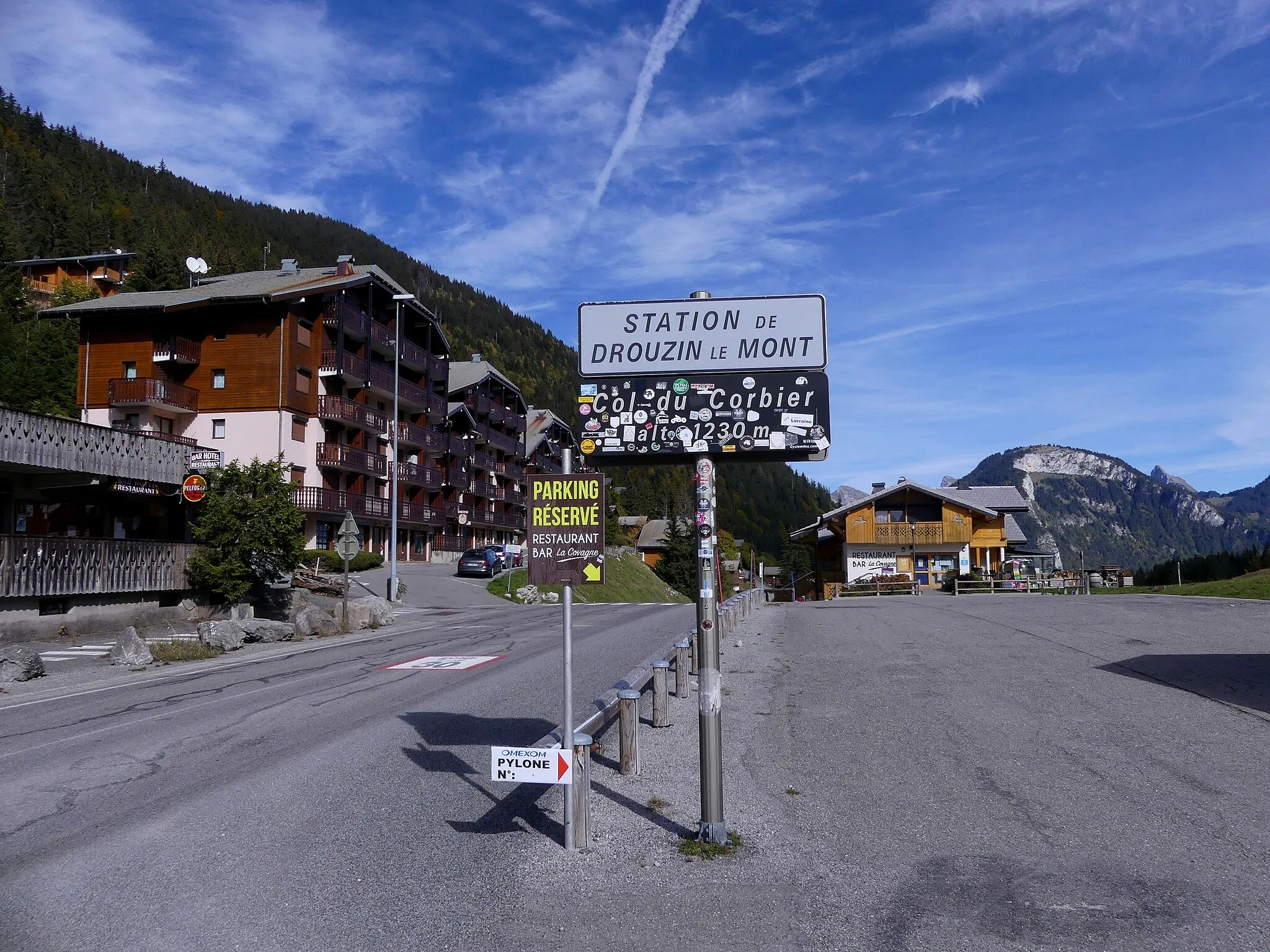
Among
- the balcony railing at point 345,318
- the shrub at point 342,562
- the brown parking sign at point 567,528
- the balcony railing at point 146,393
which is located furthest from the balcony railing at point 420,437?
the brown parking sign at point 567,528

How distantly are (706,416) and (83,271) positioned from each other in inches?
4374

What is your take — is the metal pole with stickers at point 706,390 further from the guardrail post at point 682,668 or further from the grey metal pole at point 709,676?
the guardrail post at point 682,668

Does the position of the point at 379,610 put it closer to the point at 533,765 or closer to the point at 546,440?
the point at 533,765

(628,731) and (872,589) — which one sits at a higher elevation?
(628,731)

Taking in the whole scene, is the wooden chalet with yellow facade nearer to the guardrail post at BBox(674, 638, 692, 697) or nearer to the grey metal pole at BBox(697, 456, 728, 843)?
the guardrail post at BBox(674, 638, 692, 697)

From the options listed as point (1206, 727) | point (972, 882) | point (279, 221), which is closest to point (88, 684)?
point (972, 882)

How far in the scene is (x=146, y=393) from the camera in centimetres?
4322

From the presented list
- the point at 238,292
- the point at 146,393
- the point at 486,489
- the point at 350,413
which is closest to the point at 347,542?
the point at 146,393

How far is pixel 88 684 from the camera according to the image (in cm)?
1524

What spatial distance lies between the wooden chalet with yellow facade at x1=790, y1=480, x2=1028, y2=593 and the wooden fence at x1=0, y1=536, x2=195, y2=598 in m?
39.0

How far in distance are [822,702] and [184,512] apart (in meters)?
25.3

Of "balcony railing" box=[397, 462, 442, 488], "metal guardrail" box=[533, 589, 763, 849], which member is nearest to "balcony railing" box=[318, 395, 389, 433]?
"balcony railing" box=[397, 462, 442, 488]

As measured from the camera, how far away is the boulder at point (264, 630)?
2217 cm

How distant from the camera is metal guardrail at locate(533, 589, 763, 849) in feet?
20.0
